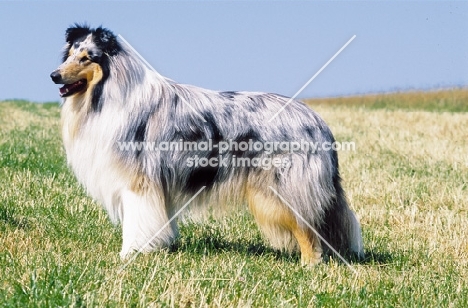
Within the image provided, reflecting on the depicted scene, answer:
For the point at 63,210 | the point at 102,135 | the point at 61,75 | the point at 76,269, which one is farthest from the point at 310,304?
the point at 63,210

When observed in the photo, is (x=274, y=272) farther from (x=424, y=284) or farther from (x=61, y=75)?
(x=61, y=75)

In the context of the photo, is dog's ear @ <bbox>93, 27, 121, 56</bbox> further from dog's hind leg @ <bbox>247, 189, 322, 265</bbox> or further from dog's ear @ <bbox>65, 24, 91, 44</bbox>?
dog's hind leg @ <bbox>247, 189, 322, 265</bbox>

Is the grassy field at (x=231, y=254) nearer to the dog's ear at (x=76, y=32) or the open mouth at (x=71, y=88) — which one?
the open mouth at (x=71, y=88)

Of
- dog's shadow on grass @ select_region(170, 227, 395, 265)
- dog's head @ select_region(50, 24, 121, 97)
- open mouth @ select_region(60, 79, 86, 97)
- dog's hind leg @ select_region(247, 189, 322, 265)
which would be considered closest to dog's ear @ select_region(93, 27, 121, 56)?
dog's head @ select_region(50, 24, 121, 97)

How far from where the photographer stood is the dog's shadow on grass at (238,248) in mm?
5152

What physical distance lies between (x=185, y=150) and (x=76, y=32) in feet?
4.35

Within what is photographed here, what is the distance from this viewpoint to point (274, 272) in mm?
4547

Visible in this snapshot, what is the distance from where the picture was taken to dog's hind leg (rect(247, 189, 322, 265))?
494cm

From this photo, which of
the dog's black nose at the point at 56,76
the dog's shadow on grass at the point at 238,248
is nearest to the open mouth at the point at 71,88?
the dog's black nose at the point at 56,76

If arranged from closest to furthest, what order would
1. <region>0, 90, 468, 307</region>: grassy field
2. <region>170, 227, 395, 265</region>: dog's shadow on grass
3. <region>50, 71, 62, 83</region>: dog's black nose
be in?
<region>0, 90, 468, 307</region>: grassy field < <region>50, 71, 62, 83</region>: dog's black nose < <region>170, 227, 395, 265</region>: dog's shadow on grass

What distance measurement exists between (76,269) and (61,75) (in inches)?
65.1

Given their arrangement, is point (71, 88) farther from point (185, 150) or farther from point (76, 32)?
point (185, 150)

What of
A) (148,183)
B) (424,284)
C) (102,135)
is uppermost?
(102,135)

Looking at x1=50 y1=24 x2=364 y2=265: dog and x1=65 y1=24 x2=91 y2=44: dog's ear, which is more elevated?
x1=65 y1=24 x2=91 y2=44: dog's ear
